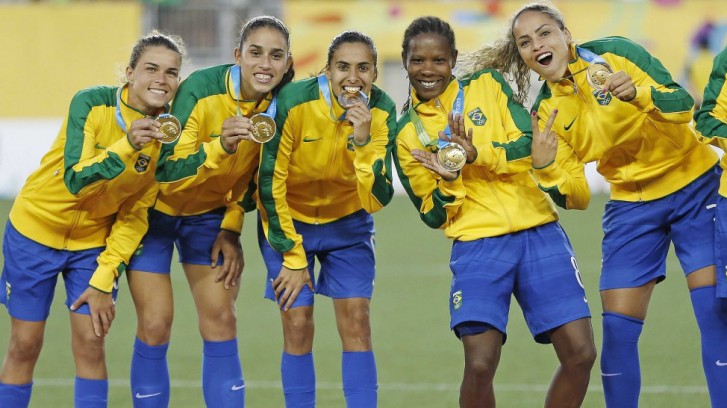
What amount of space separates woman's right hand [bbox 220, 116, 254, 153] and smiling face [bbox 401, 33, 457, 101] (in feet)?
2.61

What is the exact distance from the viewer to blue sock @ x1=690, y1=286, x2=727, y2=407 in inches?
193

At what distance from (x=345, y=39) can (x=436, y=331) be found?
3920 millimetres

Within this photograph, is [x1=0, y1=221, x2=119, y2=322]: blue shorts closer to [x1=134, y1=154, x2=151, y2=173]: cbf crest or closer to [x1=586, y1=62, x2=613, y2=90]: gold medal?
[x1=134, y1=154, x2=151, y2=173]: cbf crest

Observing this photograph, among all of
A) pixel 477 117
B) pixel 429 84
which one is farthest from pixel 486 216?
pixel 429 84

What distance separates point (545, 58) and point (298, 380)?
1.93 metres

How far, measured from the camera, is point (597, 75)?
15.8 feet

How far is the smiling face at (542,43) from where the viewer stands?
4.97 m

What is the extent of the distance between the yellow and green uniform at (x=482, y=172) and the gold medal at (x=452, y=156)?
0.12 meters

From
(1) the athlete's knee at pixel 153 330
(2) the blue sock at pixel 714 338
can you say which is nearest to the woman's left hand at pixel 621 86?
(2) the blue sock at pixel 714 338

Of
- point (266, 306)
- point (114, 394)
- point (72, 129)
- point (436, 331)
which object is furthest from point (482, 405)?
point (266, 306)

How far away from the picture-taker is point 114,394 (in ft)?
21.9

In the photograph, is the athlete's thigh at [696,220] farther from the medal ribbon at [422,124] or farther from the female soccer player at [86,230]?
the female soccer player at [86,230]

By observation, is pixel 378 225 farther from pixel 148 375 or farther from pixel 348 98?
pixel 348 98

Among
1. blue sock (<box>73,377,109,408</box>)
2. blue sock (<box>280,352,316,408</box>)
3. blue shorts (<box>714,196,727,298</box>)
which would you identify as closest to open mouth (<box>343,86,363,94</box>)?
blue sock (<box>280,352,316,408</box>)
